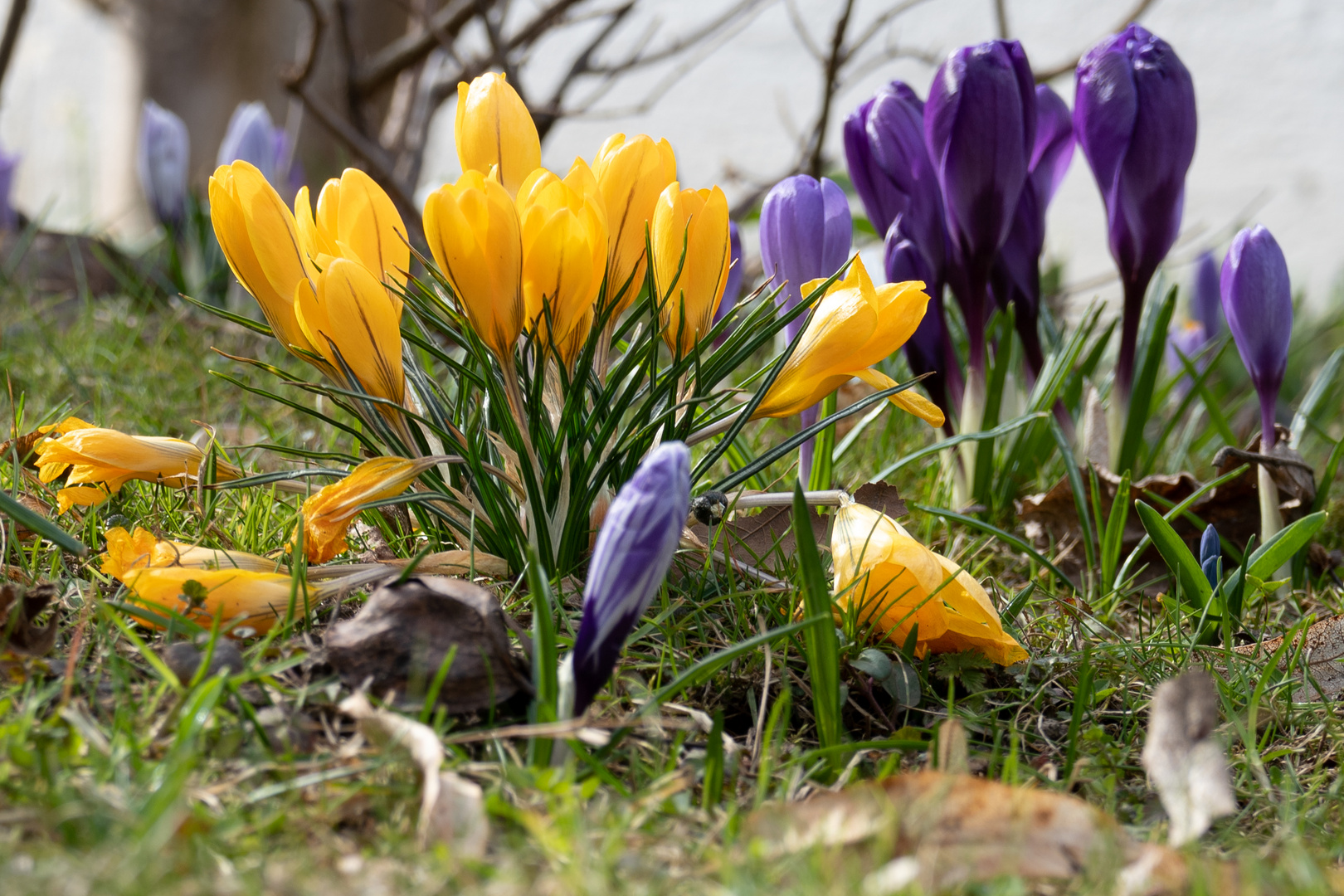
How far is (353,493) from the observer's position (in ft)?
2.80

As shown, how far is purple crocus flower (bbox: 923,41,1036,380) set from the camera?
126cm

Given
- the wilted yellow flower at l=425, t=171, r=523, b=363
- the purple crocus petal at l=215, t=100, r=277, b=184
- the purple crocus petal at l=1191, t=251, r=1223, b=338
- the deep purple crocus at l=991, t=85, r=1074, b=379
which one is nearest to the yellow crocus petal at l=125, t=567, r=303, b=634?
the wilted yellow flower at l=425, t=171, r=523, b=363

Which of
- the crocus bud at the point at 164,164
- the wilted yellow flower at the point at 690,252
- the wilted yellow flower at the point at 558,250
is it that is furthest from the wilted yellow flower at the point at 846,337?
the crocus bud at the point at 164,164

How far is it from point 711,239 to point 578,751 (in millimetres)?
444

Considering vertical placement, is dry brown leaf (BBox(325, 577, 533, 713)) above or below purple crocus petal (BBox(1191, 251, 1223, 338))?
above

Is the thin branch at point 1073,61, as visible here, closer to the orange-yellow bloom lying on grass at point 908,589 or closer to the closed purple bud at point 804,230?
the closed purple bud at point 804,230

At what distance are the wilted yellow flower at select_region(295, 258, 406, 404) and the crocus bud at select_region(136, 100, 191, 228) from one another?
1934mm

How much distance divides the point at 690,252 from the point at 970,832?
1.68 feet

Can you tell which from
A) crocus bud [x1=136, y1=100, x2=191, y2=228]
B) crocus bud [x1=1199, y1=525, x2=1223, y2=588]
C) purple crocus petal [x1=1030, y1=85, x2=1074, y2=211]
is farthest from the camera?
crocus bud [x1=136, y1=100, x2=191, y2=228]

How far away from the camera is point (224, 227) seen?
0.87 meters

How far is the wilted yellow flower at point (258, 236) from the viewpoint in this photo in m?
0.87

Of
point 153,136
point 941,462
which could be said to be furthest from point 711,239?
point 153,136

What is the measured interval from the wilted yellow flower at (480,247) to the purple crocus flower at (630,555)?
204mm

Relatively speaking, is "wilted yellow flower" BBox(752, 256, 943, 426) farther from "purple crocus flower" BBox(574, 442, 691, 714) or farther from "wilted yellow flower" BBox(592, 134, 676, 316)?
"purple crocus flower" BBox(574, 442, 691, 714)
